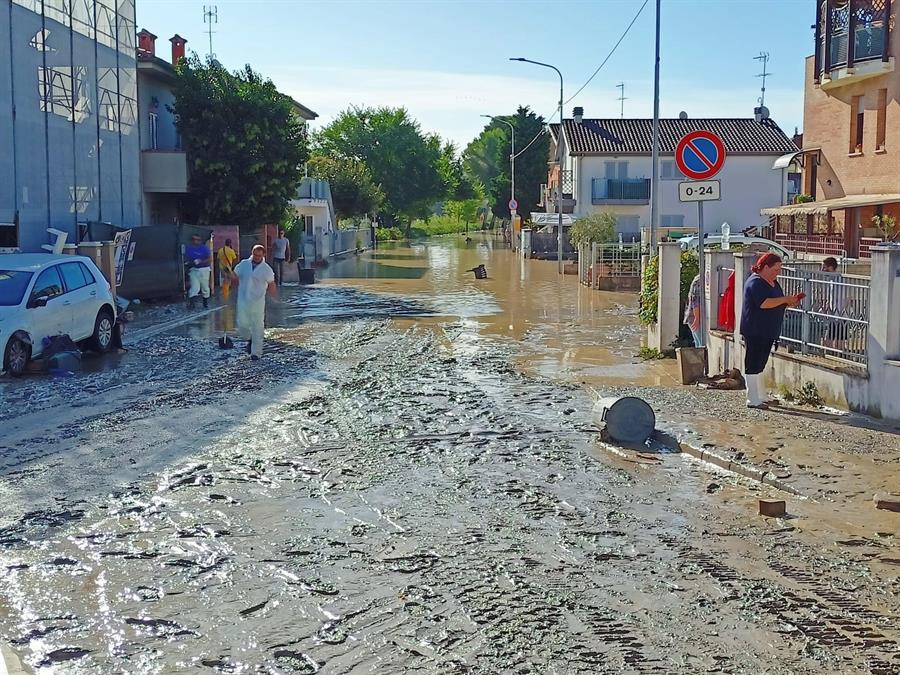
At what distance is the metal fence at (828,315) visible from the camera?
10.9 meters

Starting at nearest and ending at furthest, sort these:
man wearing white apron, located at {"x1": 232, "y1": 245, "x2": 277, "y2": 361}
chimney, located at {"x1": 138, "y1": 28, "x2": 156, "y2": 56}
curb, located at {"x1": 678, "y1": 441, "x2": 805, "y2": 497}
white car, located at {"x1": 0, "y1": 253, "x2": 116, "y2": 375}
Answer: curb, located at {"x1": 678, "y1": 441, "x2": 805, "y2": 497}
white car, located at {"x1": 0, "y1": 253, "x2": 116, "y2": 375}
man wearing white apron, located at {"x1": 232, "y1": 245, "x2": 277, "y2": 361}
chimney, located at {"x1": 138, "y1": 28, "x2": 156, "y2": 56}

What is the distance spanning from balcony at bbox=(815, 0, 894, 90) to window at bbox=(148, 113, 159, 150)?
2244cm

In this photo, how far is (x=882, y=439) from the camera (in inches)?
376

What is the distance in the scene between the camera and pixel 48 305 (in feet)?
48.3

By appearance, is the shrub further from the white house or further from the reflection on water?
the white house

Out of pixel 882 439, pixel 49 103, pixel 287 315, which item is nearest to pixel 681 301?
pixel 882 439

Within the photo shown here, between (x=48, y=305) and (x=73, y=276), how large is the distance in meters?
1.27

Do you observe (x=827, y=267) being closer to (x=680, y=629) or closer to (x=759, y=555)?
(x=759, y=555)

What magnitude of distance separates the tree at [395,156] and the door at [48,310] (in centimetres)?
7946

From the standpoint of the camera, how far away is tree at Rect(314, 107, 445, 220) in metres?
95.8

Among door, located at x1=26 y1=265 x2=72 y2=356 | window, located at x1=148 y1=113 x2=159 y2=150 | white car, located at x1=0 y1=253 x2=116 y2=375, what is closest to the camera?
white car, located at x1=0 y1=253 x2=116 y2=375

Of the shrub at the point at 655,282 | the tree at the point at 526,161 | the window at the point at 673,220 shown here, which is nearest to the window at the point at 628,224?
the window at the point at 673,220

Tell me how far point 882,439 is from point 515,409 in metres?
3.73

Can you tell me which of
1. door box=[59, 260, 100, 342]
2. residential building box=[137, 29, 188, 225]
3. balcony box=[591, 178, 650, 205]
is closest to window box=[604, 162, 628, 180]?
balcony box=[591, 178, 650, 205]
